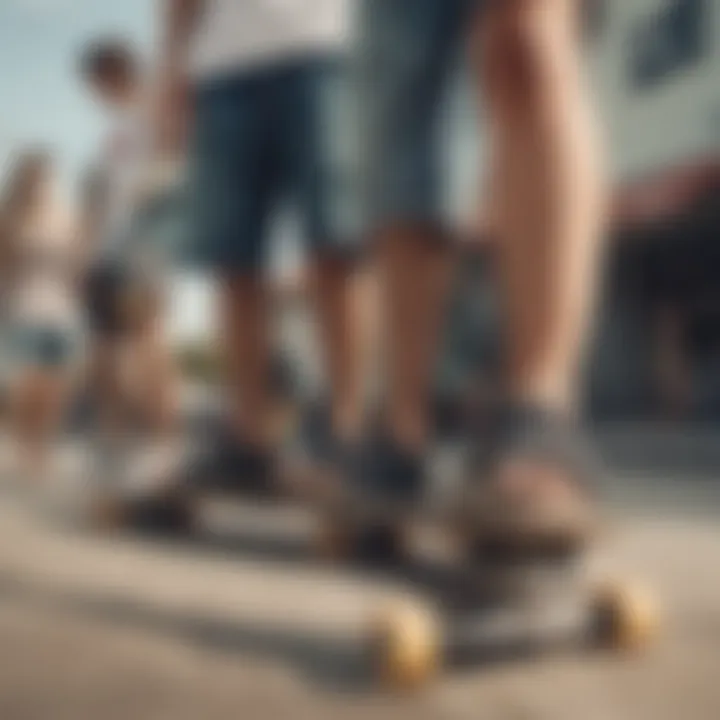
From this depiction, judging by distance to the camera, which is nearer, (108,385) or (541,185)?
(541,185)

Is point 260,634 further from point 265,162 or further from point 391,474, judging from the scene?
point 265,162

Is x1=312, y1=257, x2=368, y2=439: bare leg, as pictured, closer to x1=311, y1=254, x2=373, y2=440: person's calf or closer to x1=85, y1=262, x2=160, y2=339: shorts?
x1=311, y1=254, x2=373, y2=440: person's calf

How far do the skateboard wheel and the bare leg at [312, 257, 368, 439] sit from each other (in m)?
0.18

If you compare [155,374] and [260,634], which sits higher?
[155,374]

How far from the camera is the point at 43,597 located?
654 mm

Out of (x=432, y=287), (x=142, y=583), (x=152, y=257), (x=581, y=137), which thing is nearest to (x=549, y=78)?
(x=581, y=137)

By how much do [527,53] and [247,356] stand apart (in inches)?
10.9

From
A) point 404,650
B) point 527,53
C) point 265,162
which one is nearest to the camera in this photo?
point 404,650

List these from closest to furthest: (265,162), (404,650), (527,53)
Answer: (404,650) < (527,53) < (265,162)

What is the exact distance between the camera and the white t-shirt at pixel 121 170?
73 cm

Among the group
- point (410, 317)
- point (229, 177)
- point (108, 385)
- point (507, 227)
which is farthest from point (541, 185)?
point (108, 385)

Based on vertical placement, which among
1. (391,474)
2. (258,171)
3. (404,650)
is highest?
(258,171)

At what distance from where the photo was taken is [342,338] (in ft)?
2.39

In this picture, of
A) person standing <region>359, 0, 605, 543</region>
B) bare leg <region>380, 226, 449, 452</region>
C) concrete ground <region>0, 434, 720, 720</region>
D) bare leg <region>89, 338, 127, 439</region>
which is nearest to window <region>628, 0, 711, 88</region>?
person standing <region>359, 0, 605, 543</region>
